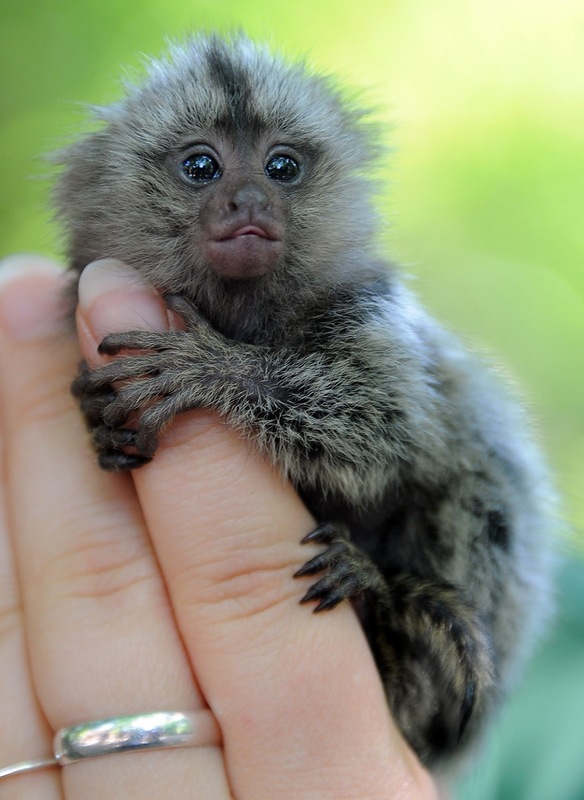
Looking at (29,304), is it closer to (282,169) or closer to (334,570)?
(282,169)

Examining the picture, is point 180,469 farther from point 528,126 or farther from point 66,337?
point 528,126

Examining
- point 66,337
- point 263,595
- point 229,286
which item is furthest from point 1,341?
point 263,595

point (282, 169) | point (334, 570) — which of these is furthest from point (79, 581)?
point (282, 169)

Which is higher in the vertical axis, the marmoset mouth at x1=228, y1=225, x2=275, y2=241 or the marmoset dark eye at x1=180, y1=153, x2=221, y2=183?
the marmoset dark eye at x1=180, y1=153, x2=221, y2=183

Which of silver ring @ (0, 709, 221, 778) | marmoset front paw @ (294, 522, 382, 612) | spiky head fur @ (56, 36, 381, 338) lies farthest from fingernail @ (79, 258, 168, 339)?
silver ring @ (0, 709, 221, 778)

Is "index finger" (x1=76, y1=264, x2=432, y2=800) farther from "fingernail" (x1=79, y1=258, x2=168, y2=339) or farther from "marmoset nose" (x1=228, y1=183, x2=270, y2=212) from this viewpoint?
"marmoset nose" (x1=228, y1=183, x2=270, y2=212)

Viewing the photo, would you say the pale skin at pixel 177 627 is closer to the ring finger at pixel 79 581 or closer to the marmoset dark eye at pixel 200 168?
the ring finger at pixel 79 581
